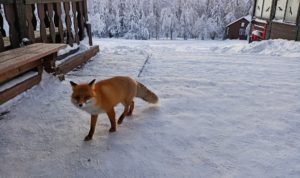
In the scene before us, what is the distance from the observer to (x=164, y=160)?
2.31 meters

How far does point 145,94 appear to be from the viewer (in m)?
3.28

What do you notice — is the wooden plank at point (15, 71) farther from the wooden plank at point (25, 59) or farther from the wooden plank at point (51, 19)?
the wooden plank at point (51, 19)

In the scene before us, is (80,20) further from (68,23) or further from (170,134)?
(170,134)

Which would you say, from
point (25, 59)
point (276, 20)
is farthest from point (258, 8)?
point (25, 59)

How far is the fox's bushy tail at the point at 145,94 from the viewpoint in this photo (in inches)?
127

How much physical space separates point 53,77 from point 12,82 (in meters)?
0.76

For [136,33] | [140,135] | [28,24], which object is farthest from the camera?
[136,33]

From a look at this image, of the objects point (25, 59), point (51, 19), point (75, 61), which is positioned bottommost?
point (75, 61)

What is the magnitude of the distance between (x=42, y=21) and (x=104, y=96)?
9.03ft

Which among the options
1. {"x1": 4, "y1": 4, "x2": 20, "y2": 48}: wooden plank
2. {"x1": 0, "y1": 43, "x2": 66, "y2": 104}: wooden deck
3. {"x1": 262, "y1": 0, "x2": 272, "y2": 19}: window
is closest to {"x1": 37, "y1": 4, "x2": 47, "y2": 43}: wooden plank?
{"x1": 4, "y1": 4, "x2": 20, "y2": 48}: wooden plank

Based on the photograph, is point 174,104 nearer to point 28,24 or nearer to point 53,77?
point 53,77

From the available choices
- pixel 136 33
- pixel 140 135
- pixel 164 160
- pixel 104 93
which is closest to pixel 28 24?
pixel 104 93

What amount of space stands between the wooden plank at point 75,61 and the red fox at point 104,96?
6.33 ft

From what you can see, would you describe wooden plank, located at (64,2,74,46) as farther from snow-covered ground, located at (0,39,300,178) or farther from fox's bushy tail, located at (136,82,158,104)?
fox's bushy tail, located at (136,82,158,104)
